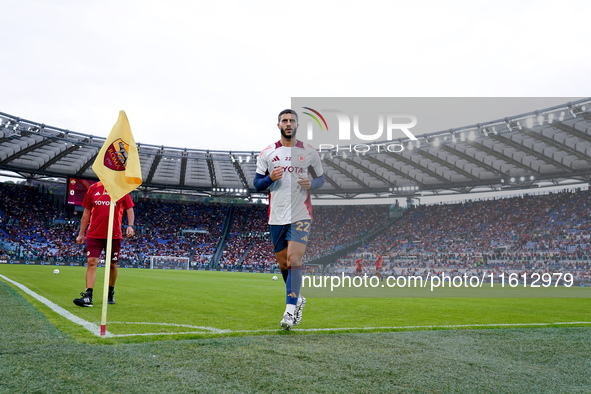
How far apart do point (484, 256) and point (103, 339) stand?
34140mm

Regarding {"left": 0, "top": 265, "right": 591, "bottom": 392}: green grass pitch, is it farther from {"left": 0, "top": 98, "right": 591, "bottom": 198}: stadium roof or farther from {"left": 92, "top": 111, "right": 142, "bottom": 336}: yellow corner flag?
{"left": 0, "top": 98, "right": 591, "bottom": 198}: stadium roof

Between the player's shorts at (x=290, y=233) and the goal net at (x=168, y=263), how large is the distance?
3925cm

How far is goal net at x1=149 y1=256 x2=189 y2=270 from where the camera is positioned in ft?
141

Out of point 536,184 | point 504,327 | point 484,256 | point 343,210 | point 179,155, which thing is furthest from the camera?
point 343,210

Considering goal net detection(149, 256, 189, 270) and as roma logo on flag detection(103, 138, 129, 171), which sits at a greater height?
as roma logo on flag detection(103, 138, 129, 171)

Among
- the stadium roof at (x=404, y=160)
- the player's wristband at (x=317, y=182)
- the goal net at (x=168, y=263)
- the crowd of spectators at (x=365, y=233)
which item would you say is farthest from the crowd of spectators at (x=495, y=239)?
the player's wristband at (x=317, y=182)

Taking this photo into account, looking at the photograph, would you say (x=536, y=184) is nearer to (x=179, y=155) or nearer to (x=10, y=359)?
(x=179, y=155)

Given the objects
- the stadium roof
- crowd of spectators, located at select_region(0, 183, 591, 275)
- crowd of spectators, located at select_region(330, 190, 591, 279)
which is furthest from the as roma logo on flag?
crowd of spectators, located at select_region(330, 190, 591, 279)

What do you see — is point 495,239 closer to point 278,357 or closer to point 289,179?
point 289,179

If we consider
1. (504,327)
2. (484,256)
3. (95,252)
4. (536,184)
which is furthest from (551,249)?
(95,252)

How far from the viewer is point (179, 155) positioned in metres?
41.3

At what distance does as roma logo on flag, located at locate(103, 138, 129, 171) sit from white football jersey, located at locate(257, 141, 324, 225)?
168 centimetres

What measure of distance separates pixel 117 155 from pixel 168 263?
4036 centimetres

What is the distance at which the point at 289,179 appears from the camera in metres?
5.66
